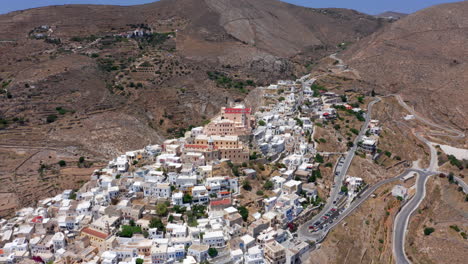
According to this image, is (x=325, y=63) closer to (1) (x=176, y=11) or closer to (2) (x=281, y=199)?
(1) (x=176, y=11)

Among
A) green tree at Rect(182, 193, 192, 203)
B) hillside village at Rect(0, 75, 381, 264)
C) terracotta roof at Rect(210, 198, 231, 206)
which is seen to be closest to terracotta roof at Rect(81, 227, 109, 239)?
hillside village at Rect(0, 75, 381, 264)

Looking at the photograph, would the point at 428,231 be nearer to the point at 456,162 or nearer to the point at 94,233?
the point at 456,162

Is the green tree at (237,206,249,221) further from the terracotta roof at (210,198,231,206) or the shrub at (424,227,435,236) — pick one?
the shrub at (424,227,435,236)

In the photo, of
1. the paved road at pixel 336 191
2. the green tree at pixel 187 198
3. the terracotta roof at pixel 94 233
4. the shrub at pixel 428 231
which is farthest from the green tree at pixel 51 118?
the shrub at pixel 428 231

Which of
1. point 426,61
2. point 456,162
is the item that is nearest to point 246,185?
point 456,162

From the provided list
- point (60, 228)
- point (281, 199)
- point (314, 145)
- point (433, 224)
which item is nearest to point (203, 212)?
point (281, 199)

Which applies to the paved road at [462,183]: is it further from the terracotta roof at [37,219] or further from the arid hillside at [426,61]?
the terracotta roof at [37,219]
